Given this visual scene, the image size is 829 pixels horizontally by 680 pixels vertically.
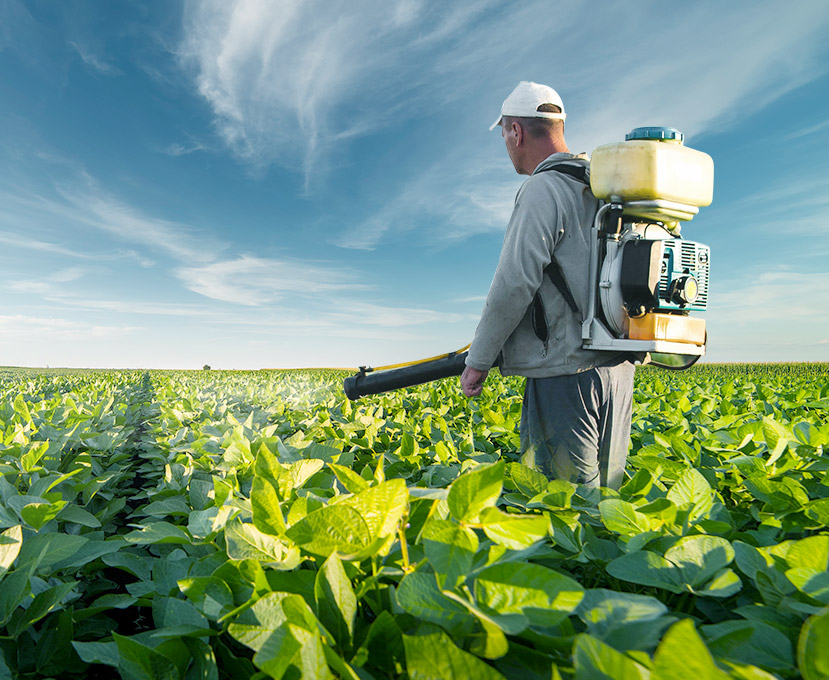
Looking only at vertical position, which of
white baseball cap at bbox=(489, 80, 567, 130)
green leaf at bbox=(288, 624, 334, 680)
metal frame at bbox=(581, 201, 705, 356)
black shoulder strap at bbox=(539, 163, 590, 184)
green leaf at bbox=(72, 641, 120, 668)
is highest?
white baseball cap at bbox=(489, 80, 567, 130)

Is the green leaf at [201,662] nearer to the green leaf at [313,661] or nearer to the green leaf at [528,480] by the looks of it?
the green leaf at [313,661]

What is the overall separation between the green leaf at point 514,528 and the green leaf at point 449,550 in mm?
46

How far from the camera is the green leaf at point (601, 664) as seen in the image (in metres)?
0.55

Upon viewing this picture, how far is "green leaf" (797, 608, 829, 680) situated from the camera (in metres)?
0.61

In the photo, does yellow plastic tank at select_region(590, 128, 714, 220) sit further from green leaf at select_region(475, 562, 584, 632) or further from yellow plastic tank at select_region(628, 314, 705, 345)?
green leaf at select_region(475, 562, 584, 632)

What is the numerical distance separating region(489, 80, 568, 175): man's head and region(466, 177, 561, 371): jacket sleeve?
611 mm

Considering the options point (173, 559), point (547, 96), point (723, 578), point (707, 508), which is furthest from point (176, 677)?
point (547, 96)

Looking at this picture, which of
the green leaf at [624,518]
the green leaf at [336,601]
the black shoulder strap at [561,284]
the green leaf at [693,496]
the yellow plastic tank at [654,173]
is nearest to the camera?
the green leaf at [336,601]

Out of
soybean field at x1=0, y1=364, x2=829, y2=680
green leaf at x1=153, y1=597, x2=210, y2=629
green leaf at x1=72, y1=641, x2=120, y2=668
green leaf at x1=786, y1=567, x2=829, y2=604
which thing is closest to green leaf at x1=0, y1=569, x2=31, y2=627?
soybean field at x1=0, y1=364, x2=829, y2=680

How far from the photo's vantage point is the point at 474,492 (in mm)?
827

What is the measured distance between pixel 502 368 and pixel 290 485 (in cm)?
224

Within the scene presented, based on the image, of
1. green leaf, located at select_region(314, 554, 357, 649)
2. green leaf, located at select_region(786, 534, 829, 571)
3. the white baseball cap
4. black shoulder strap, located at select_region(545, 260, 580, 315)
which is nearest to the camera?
green leaf, located at select_region(314, 554, 357, 649)

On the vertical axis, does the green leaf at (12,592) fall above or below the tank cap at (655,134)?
below

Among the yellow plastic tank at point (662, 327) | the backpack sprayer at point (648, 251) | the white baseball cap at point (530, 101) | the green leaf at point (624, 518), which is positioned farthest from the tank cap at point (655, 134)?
the green leaf at point (624, 518)
